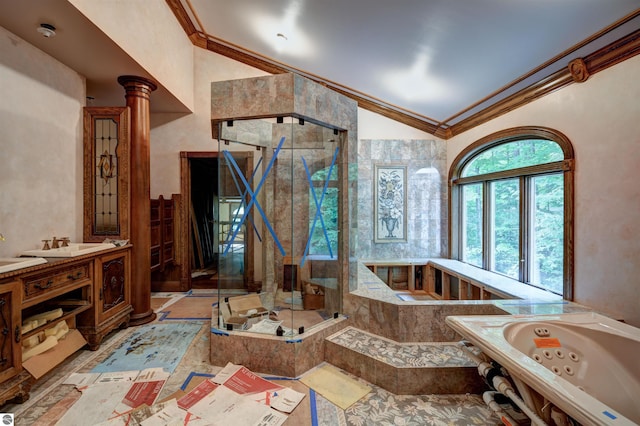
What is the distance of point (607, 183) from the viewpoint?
2025 millimetres

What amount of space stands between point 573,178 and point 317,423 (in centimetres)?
276

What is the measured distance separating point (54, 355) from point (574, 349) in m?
3.46

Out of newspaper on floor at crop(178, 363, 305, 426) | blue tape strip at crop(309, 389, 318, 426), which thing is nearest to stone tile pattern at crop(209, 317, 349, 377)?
newspaper on floor at crop(178, 363, 305, 426)

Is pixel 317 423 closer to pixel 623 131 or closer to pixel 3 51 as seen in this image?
pixel 623 131

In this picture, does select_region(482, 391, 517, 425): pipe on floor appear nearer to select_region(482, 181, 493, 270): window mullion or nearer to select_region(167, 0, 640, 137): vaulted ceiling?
select_region(482, 181, 493, 270): window mullion

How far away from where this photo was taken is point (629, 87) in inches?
73.6

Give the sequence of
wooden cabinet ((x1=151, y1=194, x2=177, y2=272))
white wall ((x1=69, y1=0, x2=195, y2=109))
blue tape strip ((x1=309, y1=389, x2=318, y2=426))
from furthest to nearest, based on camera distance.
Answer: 1. wooden cabinet ((x1=151, y1=194, x2=177, y2=272))
2. white wall ((x1=69, y1=0, x2=195, y2=109))
3. blue tape strip ((x1=309, y1=389, x2=318, y2=426))

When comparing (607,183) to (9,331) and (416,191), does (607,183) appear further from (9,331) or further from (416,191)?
(9,331)

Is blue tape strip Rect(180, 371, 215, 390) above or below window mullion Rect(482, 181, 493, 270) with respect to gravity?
below

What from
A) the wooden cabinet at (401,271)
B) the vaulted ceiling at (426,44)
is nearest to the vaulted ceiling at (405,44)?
the vaulted ceiling at (426,44)

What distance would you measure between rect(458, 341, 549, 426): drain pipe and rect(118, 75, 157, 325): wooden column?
118 inches

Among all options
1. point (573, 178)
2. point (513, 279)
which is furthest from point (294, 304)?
point (573, 178)

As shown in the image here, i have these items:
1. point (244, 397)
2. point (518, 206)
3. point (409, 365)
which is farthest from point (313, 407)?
point (518, 206)

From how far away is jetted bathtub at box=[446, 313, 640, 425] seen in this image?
54.3 inches
